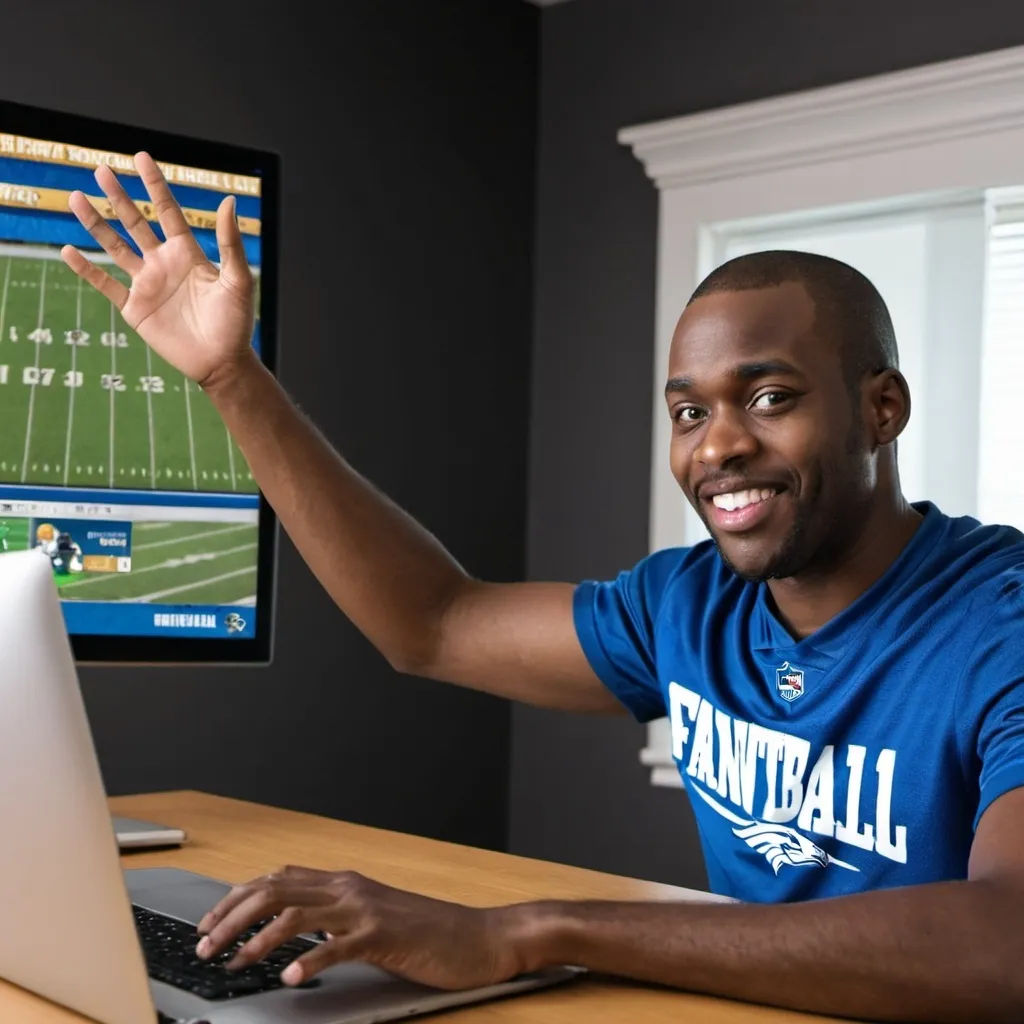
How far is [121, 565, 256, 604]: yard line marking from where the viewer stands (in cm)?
166

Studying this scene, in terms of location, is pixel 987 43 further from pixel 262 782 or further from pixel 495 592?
pixel 262 782

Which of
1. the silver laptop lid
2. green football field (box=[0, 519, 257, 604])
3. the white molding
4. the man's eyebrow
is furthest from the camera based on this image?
the white molding

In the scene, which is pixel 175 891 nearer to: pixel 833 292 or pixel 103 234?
pixel 103 234

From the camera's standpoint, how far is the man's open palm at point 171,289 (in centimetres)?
159

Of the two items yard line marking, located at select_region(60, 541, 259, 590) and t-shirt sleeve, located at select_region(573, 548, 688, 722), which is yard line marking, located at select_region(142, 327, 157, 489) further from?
t-shirt sleeve, located at select_region(573, 548, 688, 722)

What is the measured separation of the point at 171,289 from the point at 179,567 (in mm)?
320

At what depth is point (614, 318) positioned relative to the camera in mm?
3475

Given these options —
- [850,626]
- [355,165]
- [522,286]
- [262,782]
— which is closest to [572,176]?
[522,286]

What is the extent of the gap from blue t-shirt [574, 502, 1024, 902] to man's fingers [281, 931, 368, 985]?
19.8 inches

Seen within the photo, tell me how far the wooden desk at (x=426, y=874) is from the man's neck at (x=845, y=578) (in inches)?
11.9

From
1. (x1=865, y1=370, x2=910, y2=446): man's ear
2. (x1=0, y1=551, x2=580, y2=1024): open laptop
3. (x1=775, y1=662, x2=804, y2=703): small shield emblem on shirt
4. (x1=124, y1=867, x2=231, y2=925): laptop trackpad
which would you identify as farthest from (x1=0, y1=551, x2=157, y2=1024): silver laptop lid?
(x1=865, y1=370, x2=910, y2=446): man's ear

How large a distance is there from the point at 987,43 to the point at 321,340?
1507mm

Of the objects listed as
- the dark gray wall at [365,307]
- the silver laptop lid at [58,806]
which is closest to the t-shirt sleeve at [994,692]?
the silver laptop lid at [58,806]

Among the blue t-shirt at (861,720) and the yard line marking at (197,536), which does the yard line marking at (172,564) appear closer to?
the yard line marking at (197,536)
